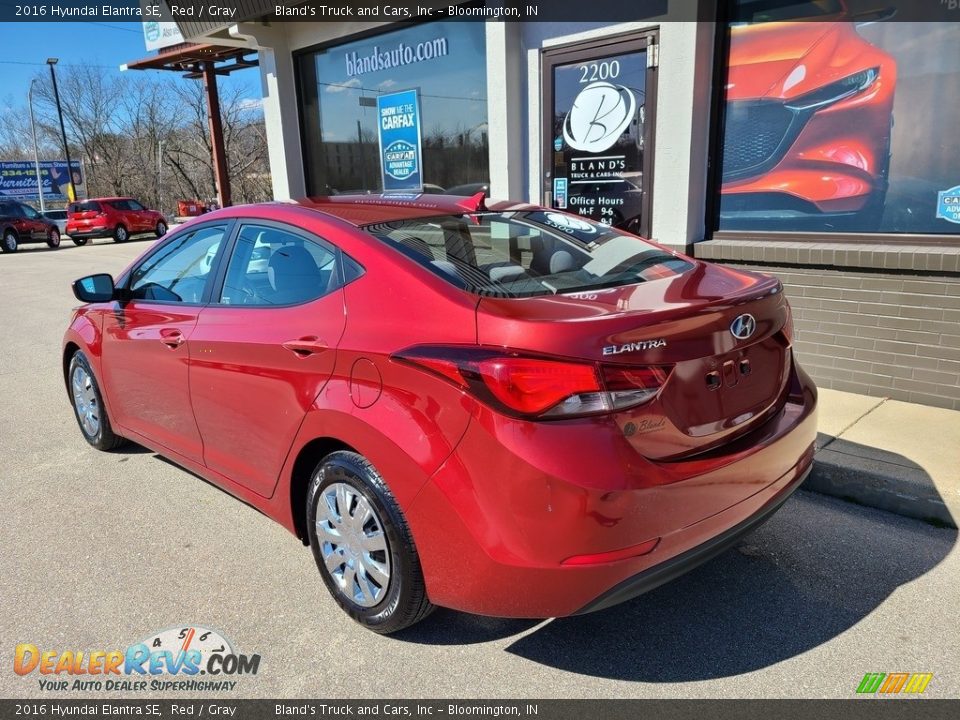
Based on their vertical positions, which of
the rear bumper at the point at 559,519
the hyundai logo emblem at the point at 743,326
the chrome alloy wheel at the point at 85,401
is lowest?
the chrome alloy wheel at the point at 85,401

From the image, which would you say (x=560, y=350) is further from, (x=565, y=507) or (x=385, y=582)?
(x=385, y=582)

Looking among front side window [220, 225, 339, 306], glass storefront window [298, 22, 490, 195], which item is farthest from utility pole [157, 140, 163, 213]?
front side window [220, 225, 339, 306]

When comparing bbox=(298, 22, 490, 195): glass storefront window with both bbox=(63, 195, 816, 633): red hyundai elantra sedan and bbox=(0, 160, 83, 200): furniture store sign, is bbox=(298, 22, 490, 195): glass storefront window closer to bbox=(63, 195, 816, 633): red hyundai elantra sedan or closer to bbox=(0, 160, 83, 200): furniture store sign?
bbox=(63, 195, 816, 633): red hyundai elantra sedan

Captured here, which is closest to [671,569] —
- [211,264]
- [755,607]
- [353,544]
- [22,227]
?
[755,607]

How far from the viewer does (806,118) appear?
547cm

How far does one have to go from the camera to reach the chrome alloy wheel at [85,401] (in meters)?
4.64

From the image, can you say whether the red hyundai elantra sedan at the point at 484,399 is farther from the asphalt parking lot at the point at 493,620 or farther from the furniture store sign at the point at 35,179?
the furniture store sign at the point at 35,179

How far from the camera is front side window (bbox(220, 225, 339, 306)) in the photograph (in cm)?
286

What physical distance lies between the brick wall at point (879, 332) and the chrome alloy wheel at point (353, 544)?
4.10 meters

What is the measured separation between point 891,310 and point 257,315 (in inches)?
170

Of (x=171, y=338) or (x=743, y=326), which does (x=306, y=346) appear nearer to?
(x=171, y=338)

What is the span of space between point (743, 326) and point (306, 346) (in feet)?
5.29

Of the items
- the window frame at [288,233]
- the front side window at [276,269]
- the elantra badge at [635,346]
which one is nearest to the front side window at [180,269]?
the window frame at [288,233]

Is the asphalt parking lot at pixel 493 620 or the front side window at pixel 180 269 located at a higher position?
the front side window at pixel 180 269
